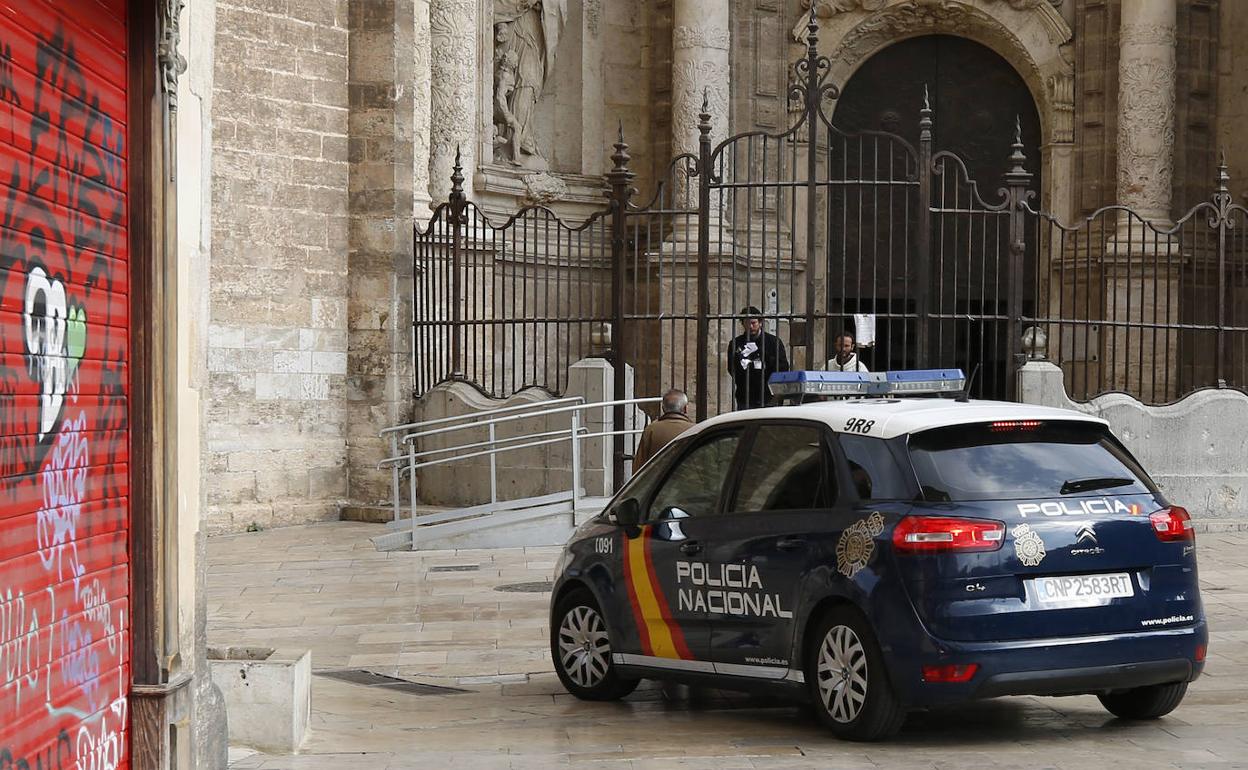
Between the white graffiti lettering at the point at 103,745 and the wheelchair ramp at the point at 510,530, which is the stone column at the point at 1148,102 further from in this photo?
the white graffiti lettering at the point at 103,745

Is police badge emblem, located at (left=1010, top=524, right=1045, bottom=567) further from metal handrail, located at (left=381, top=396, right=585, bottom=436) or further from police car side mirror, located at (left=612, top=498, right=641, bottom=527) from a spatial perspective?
metal handrail, located at (left=381, top=396, right=585, bottom=436)

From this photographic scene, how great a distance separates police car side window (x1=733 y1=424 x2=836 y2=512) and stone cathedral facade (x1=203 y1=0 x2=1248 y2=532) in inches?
395

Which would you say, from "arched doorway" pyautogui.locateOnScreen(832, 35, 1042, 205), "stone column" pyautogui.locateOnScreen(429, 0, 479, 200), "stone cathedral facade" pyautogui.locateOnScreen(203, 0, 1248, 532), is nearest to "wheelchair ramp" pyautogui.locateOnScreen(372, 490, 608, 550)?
"stone cathedral facade" pyautogui.locateOnScreen(203, 0, 1248, 532)

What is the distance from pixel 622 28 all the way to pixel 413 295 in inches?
323

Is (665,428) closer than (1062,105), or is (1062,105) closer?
(665,428)

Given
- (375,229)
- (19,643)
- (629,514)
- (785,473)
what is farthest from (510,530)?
(19,643)

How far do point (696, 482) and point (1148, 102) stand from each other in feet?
54.3

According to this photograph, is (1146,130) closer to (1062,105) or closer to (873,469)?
(1062,105)

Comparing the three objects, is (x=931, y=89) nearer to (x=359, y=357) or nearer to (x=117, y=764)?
(x=359, y=357)

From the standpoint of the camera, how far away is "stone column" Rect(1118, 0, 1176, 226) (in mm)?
22875

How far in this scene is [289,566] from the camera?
14281mm

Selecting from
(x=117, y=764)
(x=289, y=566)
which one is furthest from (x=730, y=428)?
(x=289, y=566)

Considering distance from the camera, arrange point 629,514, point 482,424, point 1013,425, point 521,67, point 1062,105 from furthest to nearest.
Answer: point 1062,105, point 521,67, point 482,424, point 629,514, point 1013,425

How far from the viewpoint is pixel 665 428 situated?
1285 cm
